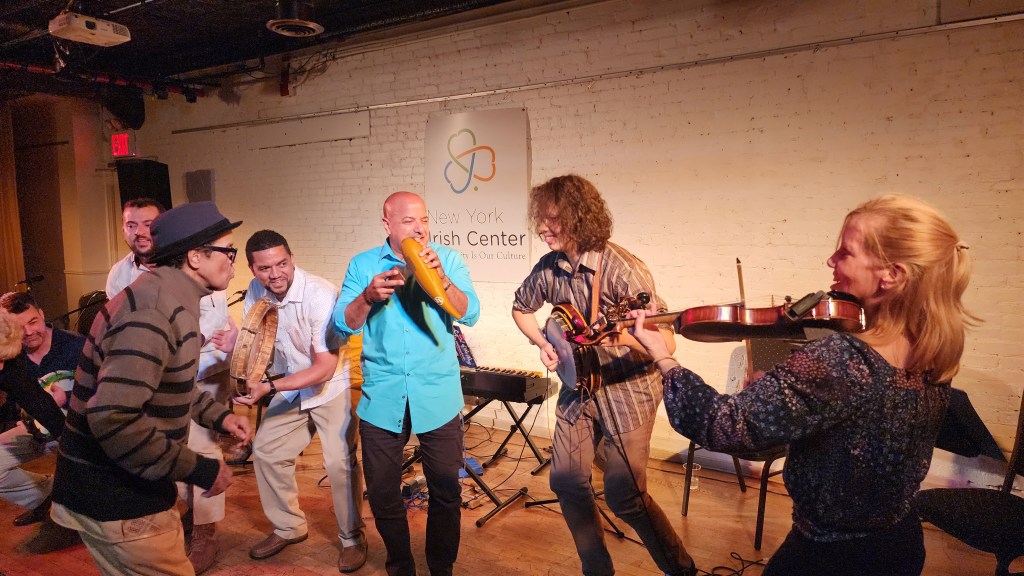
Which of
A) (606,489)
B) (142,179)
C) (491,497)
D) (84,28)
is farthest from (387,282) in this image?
(142,179)

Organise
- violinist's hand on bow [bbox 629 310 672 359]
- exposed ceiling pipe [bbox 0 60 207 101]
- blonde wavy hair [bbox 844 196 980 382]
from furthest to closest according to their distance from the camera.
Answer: exposed ceiling pipe [bbox 0 60 207 101] → violinist's hand on bow [bbox 629 310 672 359] → blonde wavy hair [bbox 844 196 980 382]

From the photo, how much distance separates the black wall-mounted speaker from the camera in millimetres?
7824

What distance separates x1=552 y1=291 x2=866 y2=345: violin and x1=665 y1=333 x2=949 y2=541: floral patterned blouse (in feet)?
0.36

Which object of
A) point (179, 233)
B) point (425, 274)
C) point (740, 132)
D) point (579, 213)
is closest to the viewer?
point (179, 233)

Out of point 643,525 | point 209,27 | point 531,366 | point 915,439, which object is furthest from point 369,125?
point 915,439

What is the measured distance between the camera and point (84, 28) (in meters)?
5.09

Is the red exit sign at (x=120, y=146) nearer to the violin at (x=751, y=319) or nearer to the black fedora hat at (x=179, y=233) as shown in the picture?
the black fedora hat at (x=179, y=233)

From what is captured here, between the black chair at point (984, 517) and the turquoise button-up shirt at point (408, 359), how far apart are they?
84.2 inches

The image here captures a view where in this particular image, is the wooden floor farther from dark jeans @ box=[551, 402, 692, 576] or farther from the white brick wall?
the white brick wall

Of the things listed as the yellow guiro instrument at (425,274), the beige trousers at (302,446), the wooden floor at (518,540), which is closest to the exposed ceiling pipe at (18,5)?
the wooden floor at (518,540)

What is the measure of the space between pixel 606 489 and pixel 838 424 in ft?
4.65

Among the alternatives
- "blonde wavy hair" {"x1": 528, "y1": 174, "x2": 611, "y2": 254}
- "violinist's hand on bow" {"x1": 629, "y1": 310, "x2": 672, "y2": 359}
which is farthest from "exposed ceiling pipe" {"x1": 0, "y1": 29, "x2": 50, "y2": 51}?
"violinist's hand on bow" {"x1": 629, "y1": 310, "x2": 672, "y2": 359}

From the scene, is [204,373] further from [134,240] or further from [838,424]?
[838,424]

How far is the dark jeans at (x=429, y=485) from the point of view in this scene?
298 centimetres
